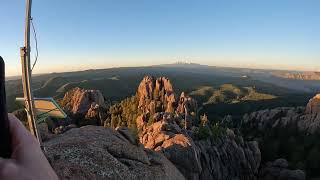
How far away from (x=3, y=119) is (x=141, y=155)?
71.5 feet

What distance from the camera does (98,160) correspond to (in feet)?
61.4

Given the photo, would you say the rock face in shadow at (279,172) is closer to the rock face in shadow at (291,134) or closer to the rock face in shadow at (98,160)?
the rock face in shadow at (291,134)

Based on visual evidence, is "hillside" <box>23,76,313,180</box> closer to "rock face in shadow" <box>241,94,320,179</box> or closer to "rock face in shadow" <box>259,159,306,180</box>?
"rock face in shadow" <box>259,159,306,180</box>

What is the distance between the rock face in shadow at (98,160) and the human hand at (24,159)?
1511cm

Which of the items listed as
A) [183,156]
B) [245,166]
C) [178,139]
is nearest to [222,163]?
[245,166]

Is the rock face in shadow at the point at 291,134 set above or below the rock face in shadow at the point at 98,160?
below

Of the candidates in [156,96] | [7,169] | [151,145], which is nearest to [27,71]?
[7,169]

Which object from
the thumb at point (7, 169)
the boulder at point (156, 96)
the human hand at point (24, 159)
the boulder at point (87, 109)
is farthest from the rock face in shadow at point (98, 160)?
the boulder at point (156, 96)

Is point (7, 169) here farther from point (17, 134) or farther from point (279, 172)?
point (279, 172)

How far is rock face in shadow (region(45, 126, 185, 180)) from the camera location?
1736cm

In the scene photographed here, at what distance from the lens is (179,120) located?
82.3m

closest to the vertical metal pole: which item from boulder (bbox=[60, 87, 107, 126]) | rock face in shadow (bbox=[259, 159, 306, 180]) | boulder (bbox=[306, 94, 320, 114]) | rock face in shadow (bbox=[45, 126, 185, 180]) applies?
rock face in shadow (bbox=[45, 126, 185, 180])

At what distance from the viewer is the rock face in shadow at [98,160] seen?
17359 mm

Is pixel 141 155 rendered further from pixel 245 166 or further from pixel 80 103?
pixel 80 103
